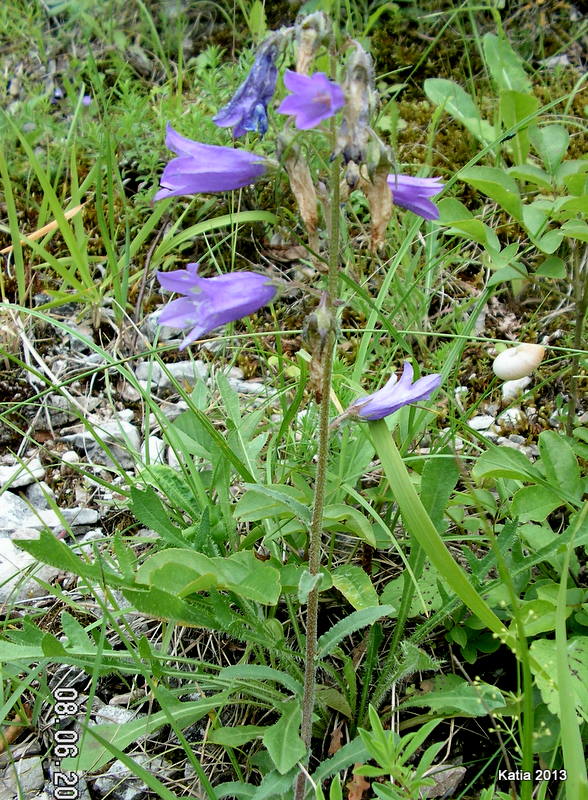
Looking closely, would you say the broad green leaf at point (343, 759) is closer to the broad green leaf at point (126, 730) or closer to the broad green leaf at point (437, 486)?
the broad green leaf at point (126, 730)

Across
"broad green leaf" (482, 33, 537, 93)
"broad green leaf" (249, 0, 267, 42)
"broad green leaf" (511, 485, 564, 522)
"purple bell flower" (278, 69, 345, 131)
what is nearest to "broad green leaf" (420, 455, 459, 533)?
"broad green leaf" (511, 485, 564, 522)

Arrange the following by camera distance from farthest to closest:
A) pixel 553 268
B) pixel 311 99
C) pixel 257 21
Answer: pixel 257 21 < pixel 553 268 < pixel 311 99

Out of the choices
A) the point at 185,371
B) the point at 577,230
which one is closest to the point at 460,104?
the point at 577,230

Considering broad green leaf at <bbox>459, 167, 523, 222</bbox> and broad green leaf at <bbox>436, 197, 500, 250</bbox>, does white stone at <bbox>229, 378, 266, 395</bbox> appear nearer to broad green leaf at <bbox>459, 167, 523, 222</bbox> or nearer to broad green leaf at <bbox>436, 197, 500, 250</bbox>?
broad green leaf at <bbox>436, 197, 500, 250</bbox>

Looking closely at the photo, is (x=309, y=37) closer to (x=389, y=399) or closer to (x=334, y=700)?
(x=389, y=399)

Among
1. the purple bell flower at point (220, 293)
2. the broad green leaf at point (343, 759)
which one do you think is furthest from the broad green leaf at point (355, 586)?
the purple bell flower at point (220, 293)

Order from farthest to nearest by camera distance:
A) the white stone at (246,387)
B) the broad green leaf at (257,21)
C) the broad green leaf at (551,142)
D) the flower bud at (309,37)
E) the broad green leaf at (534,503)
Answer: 1. the broad green leaf at (257,21)
2. the white stone at (246,387)
3. the broad green leaf at (551,142)
4. the broad green leaf at (534,503)
5. the flower bud at (309,37)

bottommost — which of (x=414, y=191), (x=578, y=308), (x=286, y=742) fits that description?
(x=286, y=742)

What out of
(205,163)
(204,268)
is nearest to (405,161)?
(204,268)
